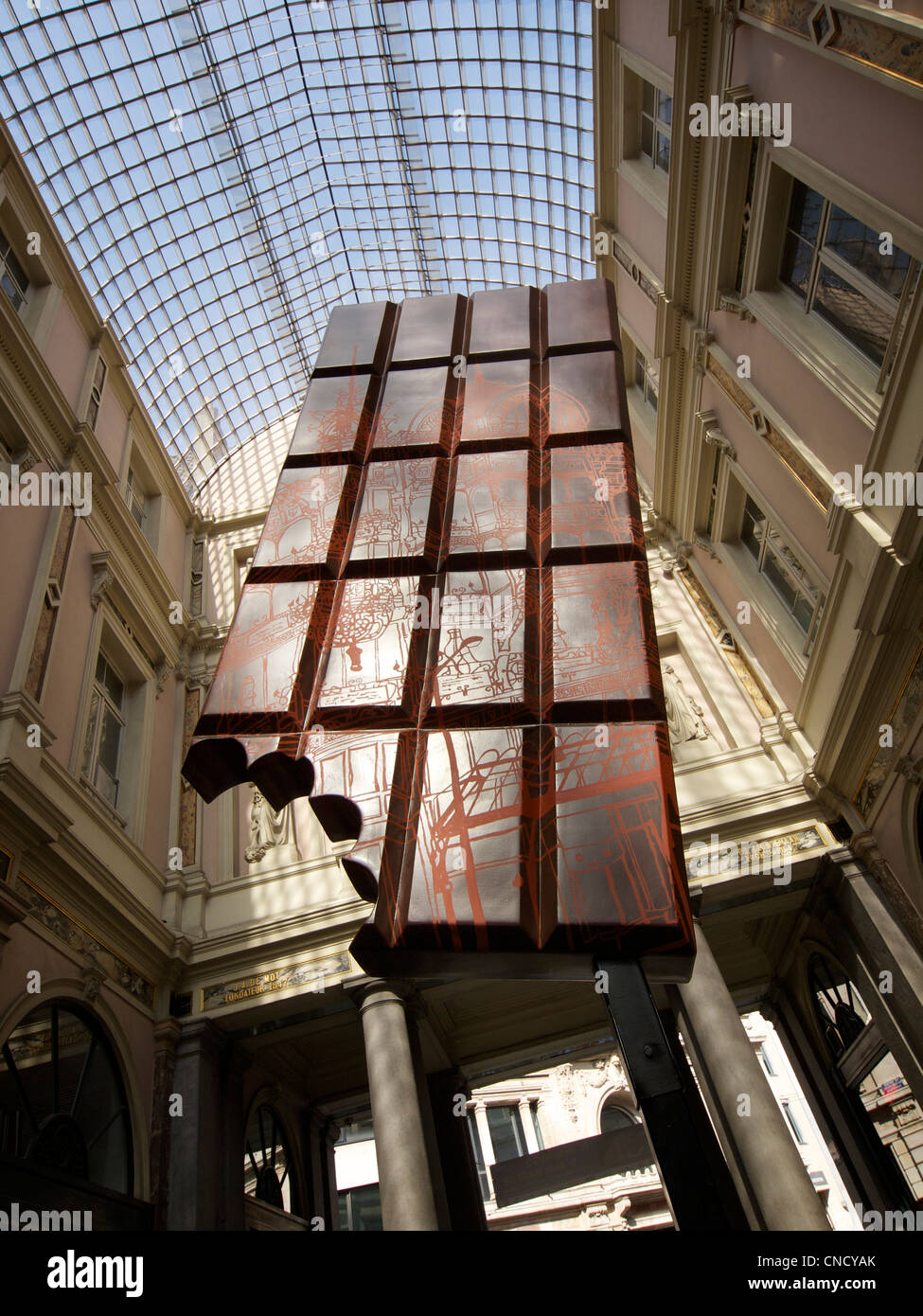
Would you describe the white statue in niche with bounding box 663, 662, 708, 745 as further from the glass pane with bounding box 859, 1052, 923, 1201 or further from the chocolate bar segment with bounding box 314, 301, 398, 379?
the chocolate bar segment with bounding box 314, 301, 398, 379

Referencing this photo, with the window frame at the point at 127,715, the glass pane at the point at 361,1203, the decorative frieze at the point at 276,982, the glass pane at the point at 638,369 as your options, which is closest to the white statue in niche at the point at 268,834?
the window frame at the point at 127,715

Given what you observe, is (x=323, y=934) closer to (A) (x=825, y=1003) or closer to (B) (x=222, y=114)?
(A) (x=825, y=1003)

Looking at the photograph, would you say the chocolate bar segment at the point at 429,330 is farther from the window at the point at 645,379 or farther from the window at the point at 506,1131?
the window at the point at 506,1131

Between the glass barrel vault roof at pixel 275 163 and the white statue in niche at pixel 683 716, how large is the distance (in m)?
13.5

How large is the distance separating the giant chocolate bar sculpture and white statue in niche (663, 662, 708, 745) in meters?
7.31

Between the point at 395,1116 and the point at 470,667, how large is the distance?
698 centimetres

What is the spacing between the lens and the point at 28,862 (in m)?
9.12

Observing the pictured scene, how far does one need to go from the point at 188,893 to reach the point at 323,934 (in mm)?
2334

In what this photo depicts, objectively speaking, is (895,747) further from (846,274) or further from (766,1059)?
(766,1059)

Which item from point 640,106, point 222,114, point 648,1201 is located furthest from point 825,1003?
point 222,114

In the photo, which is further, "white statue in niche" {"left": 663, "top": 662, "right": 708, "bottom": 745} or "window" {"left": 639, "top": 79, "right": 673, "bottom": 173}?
"window" {"left": 639, "top": 79, "right": 673, "bottom": 173}

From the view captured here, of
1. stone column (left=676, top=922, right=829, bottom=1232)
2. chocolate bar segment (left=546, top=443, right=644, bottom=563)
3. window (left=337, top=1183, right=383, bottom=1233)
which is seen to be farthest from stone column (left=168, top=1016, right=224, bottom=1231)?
window (left=337, top=1183, right=383, bottom=1233)

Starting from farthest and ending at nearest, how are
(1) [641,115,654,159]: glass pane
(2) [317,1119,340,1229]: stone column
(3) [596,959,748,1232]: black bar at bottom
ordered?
(1) [641,115,654,159]: glass pane < (2) [317,1119,340,1229]: stone column < (3) [596,959,748,1232]: black bar at bottom

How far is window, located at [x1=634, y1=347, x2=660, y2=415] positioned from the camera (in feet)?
53.5
